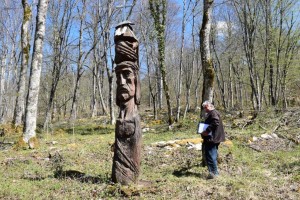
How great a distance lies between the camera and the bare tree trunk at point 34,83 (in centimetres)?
1177

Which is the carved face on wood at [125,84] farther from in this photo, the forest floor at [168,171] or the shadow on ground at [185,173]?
the shadow on ground at [185,173]

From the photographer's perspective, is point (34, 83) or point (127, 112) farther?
point (34, 83)

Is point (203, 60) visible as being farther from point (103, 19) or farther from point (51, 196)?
point (103, 19)

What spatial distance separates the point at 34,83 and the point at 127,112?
261 inches

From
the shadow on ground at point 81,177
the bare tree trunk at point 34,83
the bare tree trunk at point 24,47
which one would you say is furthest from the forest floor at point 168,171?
the bare tree trunk at point 24,47

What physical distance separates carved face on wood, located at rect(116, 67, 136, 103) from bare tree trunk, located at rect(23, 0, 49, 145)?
20.3 ft

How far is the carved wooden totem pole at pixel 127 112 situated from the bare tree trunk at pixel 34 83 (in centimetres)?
609

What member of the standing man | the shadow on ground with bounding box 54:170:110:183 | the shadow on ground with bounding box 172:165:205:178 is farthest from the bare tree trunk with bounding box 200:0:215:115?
the shadow on ground with bounding box 54:170:110:183

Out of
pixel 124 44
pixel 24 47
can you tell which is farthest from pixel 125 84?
pixel 24 47

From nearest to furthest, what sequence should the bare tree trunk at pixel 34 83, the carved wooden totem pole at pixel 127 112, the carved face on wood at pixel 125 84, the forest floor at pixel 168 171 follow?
the forest floor at pixel 168 171
the carved wooden totem pole at pixel 127 112
the carved face on wood at pixel 125 84
the bare tree trunk at pixel 34 83

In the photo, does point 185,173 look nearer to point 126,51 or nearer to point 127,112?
point 127,112

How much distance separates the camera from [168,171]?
8.27m

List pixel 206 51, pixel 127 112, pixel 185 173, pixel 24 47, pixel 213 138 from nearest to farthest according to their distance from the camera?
pixel 127 112
pixel 213 138
pixel 185 173
pixel 206 51
pixel 24 47

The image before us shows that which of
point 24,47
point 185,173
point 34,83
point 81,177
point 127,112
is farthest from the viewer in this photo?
point 24,47
